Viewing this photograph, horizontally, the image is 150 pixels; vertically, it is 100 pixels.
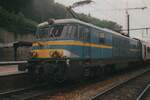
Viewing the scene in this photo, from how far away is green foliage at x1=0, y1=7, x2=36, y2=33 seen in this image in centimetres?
4547

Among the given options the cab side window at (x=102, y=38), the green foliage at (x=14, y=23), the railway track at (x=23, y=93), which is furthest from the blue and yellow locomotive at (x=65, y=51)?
the green foliage at (x=14, y=23)

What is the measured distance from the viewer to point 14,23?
47.4 metres

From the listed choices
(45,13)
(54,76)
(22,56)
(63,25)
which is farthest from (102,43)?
(45,13)

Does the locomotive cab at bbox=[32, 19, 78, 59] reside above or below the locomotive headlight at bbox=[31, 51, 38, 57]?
above

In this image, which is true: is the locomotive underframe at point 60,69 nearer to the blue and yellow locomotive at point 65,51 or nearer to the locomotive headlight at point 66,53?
the blue and yellow locomotive at point 65,51

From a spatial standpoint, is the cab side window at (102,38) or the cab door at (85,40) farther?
the cab side window at (102,38)

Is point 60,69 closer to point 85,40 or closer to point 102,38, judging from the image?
point 85,40

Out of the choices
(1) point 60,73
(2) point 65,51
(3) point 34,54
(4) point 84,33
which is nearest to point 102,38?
(4) point 84,33

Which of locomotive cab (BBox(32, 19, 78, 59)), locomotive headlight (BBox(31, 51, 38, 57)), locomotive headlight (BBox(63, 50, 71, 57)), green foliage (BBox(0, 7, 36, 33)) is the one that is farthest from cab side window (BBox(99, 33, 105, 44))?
green foliage (BBox(0, 7, 36, 33))

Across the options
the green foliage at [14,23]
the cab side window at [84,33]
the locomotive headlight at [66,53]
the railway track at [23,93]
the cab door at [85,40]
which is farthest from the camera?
the green foliage at [14,23]

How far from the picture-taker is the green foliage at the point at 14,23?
4547 centimetres

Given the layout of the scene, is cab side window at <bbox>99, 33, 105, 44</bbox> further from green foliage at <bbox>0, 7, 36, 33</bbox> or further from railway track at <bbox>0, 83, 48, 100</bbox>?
green foliage at <bbox>0, 7, 36, 33</bbox>

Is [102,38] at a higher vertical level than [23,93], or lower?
higher

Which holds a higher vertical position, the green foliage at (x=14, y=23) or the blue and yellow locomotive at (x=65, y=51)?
the green foliage at (x=14, y=23)
